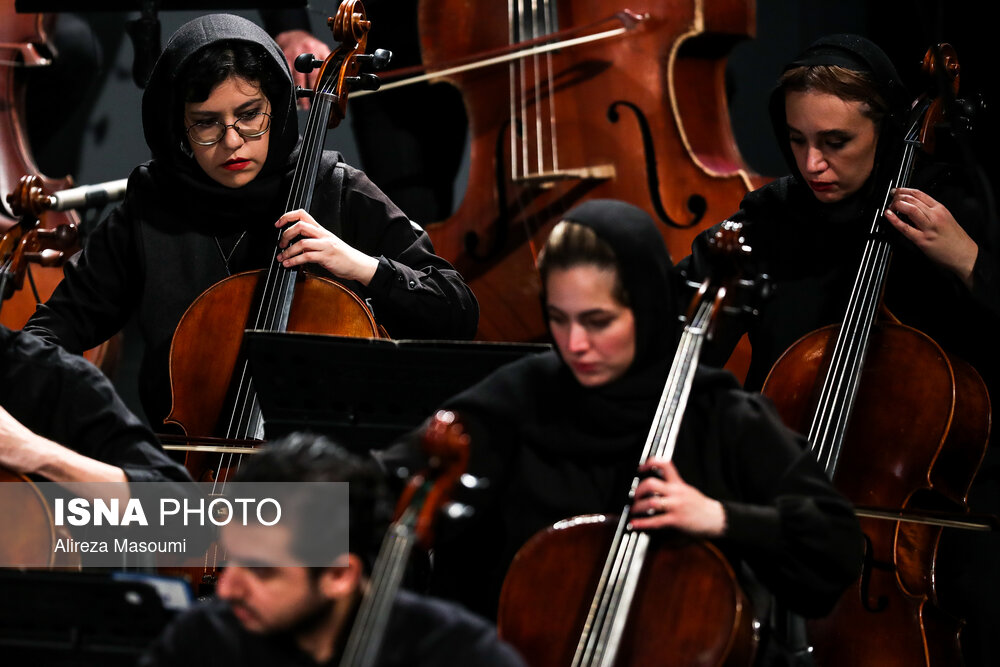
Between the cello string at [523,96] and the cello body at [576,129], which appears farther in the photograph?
the cello string at [523,96]

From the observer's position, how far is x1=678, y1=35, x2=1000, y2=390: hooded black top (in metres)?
2.46

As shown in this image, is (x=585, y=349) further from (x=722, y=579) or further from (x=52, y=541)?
(x=52, y=541)

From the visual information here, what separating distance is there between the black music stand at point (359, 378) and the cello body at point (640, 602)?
0.39 metres

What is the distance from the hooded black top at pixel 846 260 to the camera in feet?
8.08

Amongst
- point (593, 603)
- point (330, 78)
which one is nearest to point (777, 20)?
point (330, 78)

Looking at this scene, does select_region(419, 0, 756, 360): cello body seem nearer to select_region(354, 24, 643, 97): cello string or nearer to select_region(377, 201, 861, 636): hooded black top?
select_region(354, 24, 643, 97): cello string

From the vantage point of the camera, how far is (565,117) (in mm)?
3273

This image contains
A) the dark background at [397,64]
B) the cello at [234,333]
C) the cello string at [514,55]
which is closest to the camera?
the cello at [234,333]

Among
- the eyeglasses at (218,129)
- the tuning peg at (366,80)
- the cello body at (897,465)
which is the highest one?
the tuning peg at (366,80)

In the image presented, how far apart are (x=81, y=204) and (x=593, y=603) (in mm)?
2112

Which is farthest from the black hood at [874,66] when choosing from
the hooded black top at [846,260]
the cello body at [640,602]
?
the cello body at [640,602]

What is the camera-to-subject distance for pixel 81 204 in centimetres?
326

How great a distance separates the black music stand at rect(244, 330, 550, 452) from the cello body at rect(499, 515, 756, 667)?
0.39m

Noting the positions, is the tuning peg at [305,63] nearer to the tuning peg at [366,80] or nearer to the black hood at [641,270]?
the tuning peg at [366,80]
